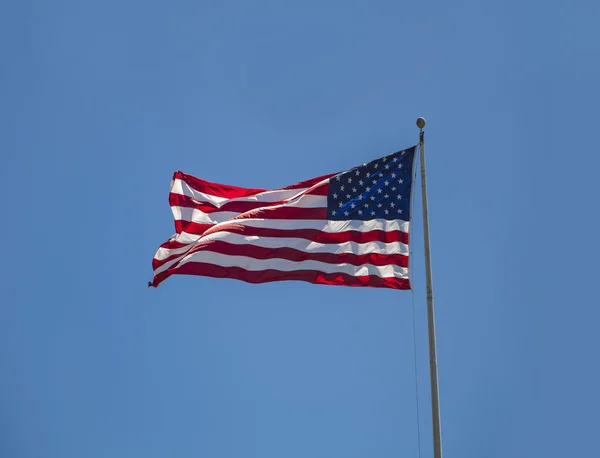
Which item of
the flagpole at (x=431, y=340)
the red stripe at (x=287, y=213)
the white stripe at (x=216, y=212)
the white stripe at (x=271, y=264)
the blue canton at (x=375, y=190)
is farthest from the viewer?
the white stripe at (x=216, y=212)

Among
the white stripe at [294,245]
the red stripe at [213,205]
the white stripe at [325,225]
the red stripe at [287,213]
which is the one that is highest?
the red stripe at [213,205]

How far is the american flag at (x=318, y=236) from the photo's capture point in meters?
22.4

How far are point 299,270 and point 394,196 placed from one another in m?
3.16

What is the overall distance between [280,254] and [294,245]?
435 millimetres

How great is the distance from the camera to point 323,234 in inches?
912

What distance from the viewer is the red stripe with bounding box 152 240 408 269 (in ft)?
73.3

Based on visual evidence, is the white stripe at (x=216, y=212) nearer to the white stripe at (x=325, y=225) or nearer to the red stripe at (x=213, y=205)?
the red stripe at (x=213, y=205)

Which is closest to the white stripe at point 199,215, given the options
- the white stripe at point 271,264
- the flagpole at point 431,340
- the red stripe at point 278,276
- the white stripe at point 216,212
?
the white stripe at point 216,212

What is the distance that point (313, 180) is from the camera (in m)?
24.2

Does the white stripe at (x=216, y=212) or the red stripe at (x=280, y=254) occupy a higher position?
the white stripe at (x=216, y=212)

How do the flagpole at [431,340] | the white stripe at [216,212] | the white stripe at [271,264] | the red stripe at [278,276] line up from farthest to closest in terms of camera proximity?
the white stripe at [216,212], the white stripe at [271,264], the red stripe at [278,276], the flagpole at [431,340]

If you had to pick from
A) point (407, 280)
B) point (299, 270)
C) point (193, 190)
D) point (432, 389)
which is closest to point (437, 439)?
point (432, 389)

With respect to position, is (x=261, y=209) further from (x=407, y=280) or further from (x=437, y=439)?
(x=437, y=439)

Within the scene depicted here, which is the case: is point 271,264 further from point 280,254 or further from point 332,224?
point 332,224
